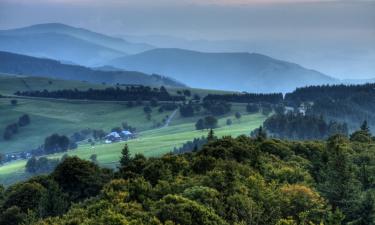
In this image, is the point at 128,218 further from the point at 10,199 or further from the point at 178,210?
the point at 10,199

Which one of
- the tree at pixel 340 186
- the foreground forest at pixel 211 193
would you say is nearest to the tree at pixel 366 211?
the foreground forest at pixel 211 193

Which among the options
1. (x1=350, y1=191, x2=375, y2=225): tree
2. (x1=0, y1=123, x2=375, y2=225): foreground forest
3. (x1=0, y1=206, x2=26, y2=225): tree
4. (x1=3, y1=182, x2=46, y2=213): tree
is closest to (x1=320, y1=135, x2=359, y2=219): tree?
(x1=0, y1=123, x2=375, y2=225): foreground forest

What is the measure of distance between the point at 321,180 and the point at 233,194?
20.4 m

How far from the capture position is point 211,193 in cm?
4994

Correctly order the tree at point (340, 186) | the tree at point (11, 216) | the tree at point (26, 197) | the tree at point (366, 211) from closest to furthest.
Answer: the tree at point (366, 211)
the tree at point (340, 186)
the tree at point (11, 216)
the tree at point (26, 197)

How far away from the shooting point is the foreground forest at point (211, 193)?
45.4 m

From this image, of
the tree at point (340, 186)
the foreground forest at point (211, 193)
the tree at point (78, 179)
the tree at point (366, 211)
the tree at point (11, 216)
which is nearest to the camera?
the foreground forest at point (211, 193)

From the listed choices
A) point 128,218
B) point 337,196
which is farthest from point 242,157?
point 128,218

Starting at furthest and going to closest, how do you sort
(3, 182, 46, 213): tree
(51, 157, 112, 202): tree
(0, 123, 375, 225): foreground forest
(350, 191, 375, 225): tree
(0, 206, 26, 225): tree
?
(51, 157, 112, 202): tree, (3, 182, 46, 213): tree, (0, 206, 26, 225): tree, (350, 191, 375, 225): tree, (0, 123, 375, 225): foreground forest

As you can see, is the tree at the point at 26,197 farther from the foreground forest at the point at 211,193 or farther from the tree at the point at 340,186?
the tree at the point at 340,186

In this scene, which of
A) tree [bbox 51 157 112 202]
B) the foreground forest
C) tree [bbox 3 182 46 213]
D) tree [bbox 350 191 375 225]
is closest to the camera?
the foreground forest

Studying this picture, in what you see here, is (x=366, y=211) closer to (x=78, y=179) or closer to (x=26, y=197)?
(x=26, y=197)

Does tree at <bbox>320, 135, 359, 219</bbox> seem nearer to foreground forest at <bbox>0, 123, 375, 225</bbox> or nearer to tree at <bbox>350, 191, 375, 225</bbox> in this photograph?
foreground forest at <bbox>0, 123, 375, 225</bbox>

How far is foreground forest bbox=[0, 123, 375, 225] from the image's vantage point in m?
45.4
